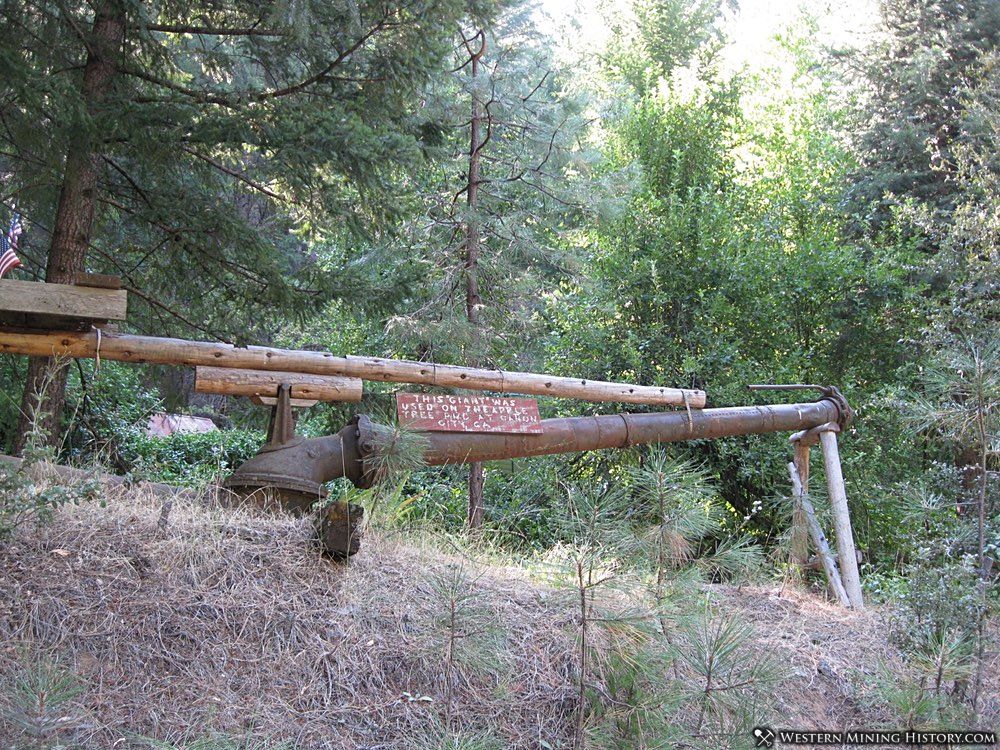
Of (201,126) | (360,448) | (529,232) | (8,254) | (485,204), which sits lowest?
(360,448)

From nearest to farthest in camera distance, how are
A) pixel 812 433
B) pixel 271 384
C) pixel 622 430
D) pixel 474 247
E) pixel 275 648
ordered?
pixel 275 648
pixel 271 384
pixel 622 430
pixel 812 433
pixel 474 247

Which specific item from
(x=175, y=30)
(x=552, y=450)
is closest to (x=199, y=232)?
(x=175, y=30)

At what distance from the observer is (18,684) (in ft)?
11.2

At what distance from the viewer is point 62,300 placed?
4.79 meters

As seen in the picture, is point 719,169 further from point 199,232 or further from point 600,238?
point 199,232

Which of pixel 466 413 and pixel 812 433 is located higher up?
pixel 812 433

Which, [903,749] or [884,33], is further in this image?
[884,33]

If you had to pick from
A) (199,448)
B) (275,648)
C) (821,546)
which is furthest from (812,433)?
(199,448)

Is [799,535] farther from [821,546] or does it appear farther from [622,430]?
[622,430]

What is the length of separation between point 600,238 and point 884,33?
584cm

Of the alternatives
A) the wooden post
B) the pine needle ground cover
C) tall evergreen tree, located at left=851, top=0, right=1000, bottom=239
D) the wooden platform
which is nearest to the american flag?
the wooden platform

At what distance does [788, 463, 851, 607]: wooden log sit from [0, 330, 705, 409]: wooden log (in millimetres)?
1686

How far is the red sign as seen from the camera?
547 centimetres

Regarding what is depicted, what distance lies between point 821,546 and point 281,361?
4529 millimetres
